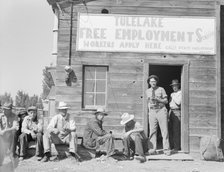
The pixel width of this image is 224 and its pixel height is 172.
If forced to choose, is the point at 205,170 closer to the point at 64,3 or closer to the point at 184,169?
the point at 184,169

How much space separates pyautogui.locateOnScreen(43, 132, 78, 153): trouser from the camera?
8273 mm

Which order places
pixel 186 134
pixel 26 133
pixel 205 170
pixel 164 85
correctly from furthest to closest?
pixel 164 85, pixel 186 134, pixel 26 133, pixel 205 170

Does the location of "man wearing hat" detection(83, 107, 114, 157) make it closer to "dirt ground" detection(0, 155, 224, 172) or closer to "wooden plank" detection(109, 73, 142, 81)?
"dirt ground" detection(0, 155, 224, 172)

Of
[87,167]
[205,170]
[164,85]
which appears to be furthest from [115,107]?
[164,85]

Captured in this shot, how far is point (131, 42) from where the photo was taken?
9.71 m

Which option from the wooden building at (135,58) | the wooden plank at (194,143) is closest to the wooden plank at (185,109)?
the wooden building at (135,58)

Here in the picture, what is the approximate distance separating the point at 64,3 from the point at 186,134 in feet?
16.5

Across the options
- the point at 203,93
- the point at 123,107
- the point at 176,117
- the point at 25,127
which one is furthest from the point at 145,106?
the point at 25,127

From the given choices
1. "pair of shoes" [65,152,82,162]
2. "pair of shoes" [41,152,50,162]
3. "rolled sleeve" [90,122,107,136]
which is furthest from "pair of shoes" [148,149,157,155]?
"pair of shoes" [41,152,50,162]

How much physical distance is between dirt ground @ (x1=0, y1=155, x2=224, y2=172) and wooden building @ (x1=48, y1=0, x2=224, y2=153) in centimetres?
138

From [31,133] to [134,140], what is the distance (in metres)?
2.54

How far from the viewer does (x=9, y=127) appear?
27.8 feet

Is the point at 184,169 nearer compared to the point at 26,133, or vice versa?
the point at 184,169

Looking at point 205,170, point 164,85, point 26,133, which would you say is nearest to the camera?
point 205,170
